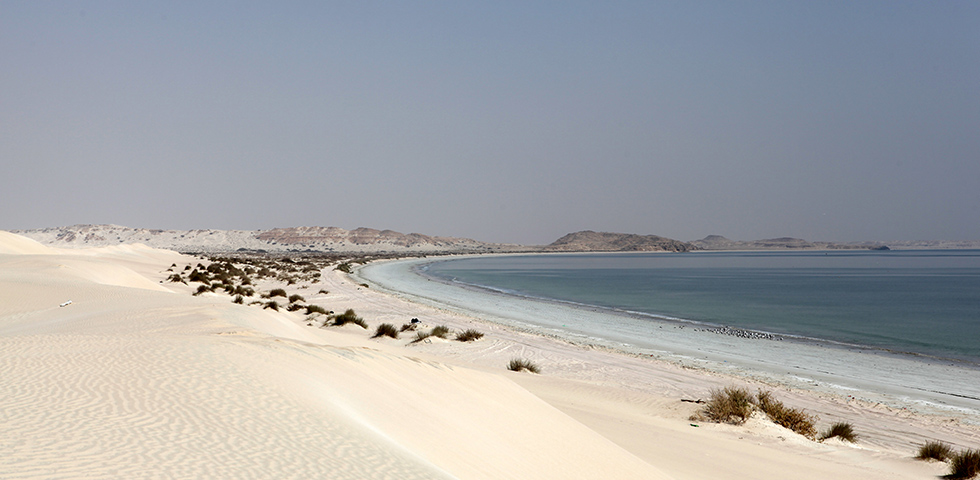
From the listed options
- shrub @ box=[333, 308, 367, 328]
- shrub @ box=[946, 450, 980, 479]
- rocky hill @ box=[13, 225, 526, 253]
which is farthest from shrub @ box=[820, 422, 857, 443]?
rocky hill @ box=[13, 225, 526, 253]

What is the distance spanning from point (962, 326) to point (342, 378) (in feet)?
88.5

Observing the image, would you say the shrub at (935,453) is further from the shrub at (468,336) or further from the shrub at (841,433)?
the shrub at (468,336)

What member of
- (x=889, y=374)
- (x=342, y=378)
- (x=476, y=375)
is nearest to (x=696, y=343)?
(x=889, y=374)

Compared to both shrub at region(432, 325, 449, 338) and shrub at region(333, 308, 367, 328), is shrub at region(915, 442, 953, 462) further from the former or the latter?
shrub at region(333, 308, 367, 328)

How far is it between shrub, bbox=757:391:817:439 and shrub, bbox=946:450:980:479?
1.74 metres

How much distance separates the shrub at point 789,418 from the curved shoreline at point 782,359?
361 centimetres

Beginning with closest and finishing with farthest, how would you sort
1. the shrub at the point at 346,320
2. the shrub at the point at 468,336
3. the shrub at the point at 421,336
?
the shrub at the point at 421,336
the shrub at the point at 468,336
the shrub at the point at 346,320

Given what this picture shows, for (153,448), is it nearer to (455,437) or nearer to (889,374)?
(455,437)

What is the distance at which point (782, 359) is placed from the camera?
1575 centimetres

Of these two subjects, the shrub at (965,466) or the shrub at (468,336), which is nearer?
the shrub at (965,466)

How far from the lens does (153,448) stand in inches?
128

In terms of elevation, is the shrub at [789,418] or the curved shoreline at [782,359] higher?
the shrub at [789,418]

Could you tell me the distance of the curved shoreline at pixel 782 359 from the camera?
11.8 m

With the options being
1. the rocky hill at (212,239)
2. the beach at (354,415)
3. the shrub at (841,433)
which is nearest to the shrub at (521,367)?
the beach at (354,415)
